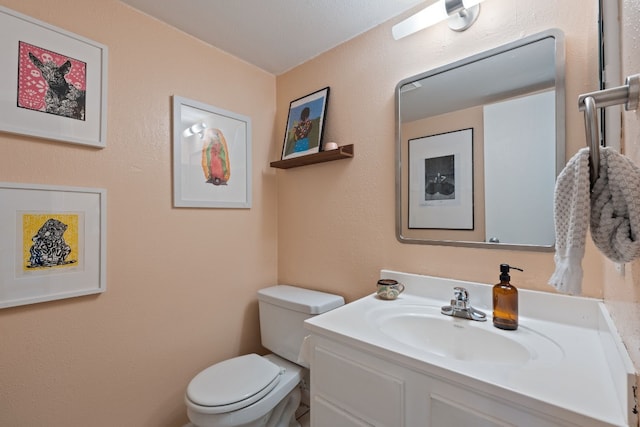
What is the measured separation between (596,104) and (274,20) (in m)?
1.36

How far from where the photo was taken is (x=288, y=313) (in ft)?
4.85

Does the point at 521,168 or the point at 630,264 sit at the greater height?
the point at 521,168

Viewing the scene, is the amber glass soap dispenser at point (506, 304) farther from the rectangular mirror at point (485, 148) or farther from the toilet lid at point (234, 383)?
Result: the toilet lid at point (234, 383)

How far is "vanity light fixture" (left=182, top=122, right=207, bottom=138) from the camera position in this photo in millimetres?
1455

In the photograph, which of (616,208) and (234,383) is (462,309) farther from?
(234,383)

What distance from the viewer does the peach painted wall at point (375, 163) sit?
933 mm

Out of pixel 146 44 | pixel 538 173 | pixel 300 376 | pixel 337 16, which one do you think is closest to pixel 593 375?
pixel 538 173

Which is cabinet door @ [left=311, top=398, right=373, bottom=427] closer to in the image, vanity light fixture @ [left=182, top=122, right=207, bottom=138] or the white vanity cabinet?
the white vanity cabinet

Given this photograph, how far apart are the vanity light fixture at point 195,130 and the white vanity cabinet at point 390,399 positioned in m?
A: 1.18

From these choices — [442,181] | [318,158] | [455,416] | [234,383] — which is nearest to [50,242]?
[234,383]

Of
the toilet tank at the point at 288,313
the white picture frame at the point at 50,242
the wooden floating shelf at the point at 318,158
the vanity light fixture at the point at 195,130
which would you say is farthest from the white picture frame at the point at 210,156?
the toilet tank at the point at 288,313

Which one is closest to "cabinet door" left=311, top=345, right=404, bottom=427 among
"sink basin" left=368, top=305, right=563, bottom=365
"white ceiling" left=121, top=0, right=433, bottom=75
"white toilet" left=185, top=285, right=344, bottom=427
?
"sink basin" left=368, top=305, right=563, bottom=365

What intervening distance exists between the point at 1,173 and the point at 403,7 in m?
1.71

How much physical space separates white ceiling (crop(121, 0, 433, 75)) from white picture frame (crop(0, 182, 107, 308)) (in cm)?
90
